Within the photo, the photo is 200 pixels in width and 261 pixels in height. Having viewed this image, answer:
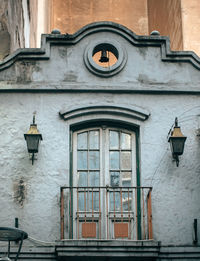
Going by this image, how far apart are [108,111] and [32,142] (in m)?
1.77

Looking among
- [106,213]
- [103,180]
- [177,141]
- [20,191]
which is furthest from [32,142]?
[177,141]

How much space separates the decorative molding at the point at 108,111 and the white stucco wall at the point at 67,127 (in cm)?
13

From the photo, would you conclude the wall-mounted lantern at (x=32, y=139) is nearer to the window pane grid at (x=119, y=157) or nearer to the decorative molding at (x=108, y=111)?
the decorative molding at (x=108, y=111)

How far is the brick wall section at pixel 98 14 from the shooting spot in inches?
932

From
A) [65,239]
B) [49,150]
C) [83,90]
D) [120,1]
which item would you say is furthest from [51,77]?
[120,1]

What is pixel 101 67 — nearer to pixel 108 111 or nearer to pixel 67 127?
pixel 108 111

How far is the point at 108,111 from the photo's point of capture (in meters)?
12.8

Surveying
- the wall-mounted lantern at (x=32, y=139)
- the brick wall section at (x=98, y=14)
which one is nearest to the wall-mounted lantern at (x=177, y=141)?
the wall-mounted lantern at (x=32, y=139)

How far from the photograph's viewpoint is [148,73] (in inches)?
521

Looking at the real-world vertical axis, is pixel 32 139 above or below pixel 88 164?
above

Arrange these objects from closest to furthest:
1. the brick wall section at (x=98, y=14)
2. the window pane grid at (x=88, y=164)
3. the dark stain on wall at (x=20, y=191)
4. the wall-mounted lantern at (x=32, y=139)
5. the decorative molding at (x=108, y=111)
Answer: the dark stain on wall at (x=20, y=191), the wall-mounted lantern at (x=32, y=139), the window pane grid at (x=88, y=164), the decorative molding at (x=108, y=111), the brick wall section at (x=98, y=14)

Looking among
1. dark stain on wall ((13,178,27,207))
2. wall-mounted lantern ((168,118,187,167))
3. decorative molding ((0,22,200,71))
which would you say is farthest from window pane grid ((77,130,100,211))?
decorative molding ((0,22,200,71))

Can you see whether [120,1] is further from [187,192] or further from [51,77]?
[187,192]

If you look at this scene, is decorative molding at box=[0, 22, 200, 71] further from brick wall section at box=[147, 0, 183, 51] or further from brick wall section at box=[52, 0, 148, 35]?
brick wall section at box=[52, 0, 148, 35]
